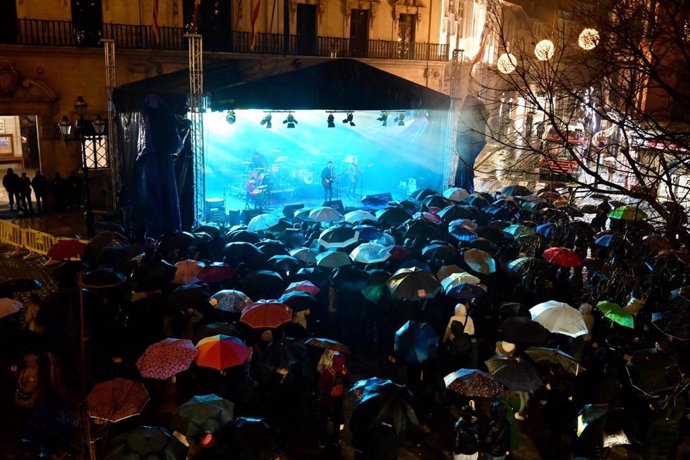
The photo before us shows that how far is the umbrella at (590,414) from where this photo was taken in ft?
21.1

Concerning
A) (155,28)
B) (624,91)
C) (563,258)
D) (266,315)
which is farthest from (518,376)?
(155,28)

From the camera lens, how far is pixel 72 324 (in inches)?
289

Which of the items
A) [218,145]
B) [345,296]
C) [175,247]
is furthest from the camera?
[218,145]

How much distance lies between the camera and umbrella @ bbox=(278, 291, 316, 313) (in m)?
8.55

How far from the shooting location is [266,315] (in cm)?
788

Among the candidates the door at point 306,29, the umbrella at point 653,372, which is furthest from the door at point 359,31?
the umbrella at point 653,372

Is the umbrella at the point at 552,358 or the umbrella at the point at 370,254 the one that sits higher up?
the umbrella at the point at 370,254

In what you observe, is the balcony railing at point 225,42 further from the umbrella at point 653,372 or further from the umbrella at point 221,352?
the umbrella at point 653,372

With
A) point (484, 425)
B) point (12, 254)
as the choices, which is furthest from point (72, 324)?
point (12, 254)

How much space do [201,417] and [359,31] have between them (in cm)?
2761

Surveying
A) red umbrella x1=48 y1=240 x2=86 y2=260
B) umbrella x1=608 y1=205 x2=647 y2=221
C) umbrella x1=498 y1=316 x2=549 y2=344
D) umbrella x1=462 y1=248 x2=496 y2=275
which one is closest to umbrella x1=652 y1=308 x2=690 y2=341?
umbrella x1=498 y1=316 x2=549 y2=344

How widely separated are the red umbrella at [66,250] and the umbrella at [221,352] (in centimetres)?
504

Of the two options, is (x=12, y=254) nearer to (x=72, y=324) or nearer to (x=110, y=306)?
(x=110, y=306)

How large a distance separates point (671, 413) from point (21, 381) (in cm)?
800
